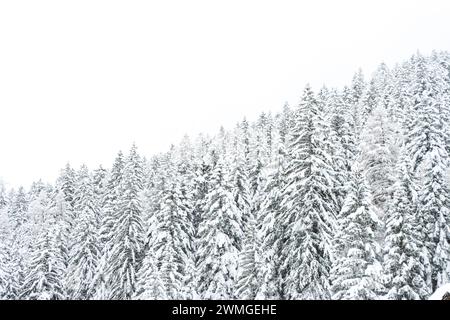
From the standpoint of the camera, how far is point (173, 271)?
37.9 meters

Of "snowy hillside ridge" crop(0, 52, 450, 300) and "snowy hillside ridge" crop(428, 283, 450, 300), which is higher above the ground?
"snowy hillside ridge" crop(0, 52, 450, 300)

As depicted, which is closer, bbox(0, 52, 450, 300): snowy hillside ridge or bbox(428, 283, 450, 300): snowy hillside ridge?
bbox(428, 283, 450, 300): snowy hillside ridge

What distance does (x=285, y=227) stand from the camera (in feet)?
114

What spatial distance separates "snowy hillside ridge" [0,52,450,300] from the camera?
28078 mm

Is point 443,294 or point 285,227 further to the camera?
point 285,227

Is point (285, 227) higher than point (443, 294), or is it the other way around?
point (285, 227)

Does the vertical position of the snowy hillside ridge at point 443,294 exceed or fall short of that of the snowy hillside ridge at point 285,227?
it falls short

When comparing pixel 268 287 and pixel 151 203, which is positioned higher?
pixel 151 203

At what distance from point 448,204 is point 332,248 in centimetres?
1135

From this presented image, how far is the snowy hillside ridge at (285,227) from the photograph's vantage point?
28078 millimetres

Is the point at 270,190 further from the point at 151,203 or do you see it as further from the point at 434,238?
the point at 151,203

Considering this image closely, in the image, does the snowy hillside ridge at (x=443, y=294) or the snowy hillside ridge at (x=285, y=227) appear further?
the snowy hillside ridge at (x=285, y=227)

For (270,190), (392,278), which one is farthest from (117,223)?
(392,278)
